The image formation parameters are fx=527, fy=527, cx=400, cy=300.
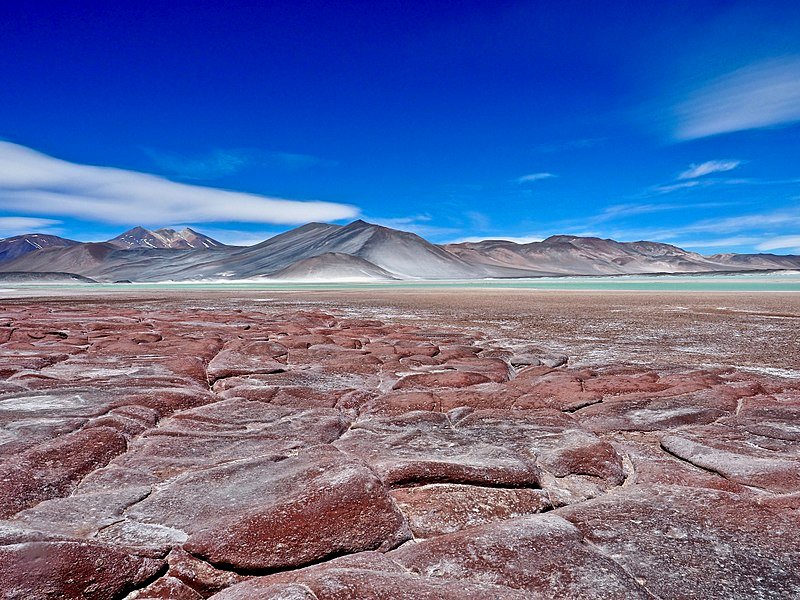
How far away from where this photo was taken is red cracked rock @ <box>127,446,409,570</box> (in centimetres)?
220

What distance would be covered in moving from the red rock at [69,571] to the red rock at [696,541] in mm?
1882

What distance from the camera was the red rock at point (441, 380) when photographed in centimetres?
546

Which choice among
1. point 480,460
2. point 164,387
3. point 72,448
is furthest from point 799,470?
point 164,387

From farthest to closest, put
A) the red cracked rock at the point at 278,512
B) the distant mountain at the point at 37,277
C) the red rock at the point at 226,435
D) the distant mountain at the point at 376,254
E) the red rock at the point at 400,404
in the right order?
1. the distant mountain at the point at 376,254
2. the distant mountain at the point at 37,277
3. the red rock at the point at 400,404
4. the red rock at the point at 226,435
5. the red cracked rock at the point at 278,512

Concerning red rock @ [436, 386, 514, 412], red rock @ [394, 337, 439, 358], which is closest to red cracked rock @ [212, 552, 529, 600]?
red rock @ [436, 386, 514, 412]

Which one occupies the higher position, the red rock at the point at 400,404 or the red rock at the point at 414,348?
the red rock at the point at 414,348

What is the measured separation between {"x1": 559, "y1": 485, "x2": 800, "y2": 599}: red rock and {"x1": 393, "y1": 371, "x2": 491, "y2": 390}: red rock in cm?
279

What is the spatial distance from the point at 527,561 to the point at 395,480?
0.99m

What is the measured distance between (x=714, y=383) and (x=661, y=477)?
2774 millimetres

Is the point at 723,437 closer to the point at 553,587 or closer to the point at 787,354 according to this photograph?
the point at 553,587

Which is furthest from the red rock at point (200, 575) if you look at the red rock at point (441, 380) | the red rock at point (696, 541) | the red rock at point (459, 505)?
the red rock at point (441, 380)

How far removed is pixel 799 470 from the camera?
3.04 m

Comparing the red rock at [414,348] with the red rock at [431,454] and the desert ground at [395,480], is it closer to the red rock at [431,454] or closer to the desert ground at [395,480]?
the desert ground at [395,480]

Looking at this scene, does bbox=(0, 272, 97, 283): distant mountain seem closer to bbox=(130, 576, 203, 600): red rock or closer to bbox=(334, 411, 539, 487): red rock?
bbox=(334, 411, 539, 487): red rock
